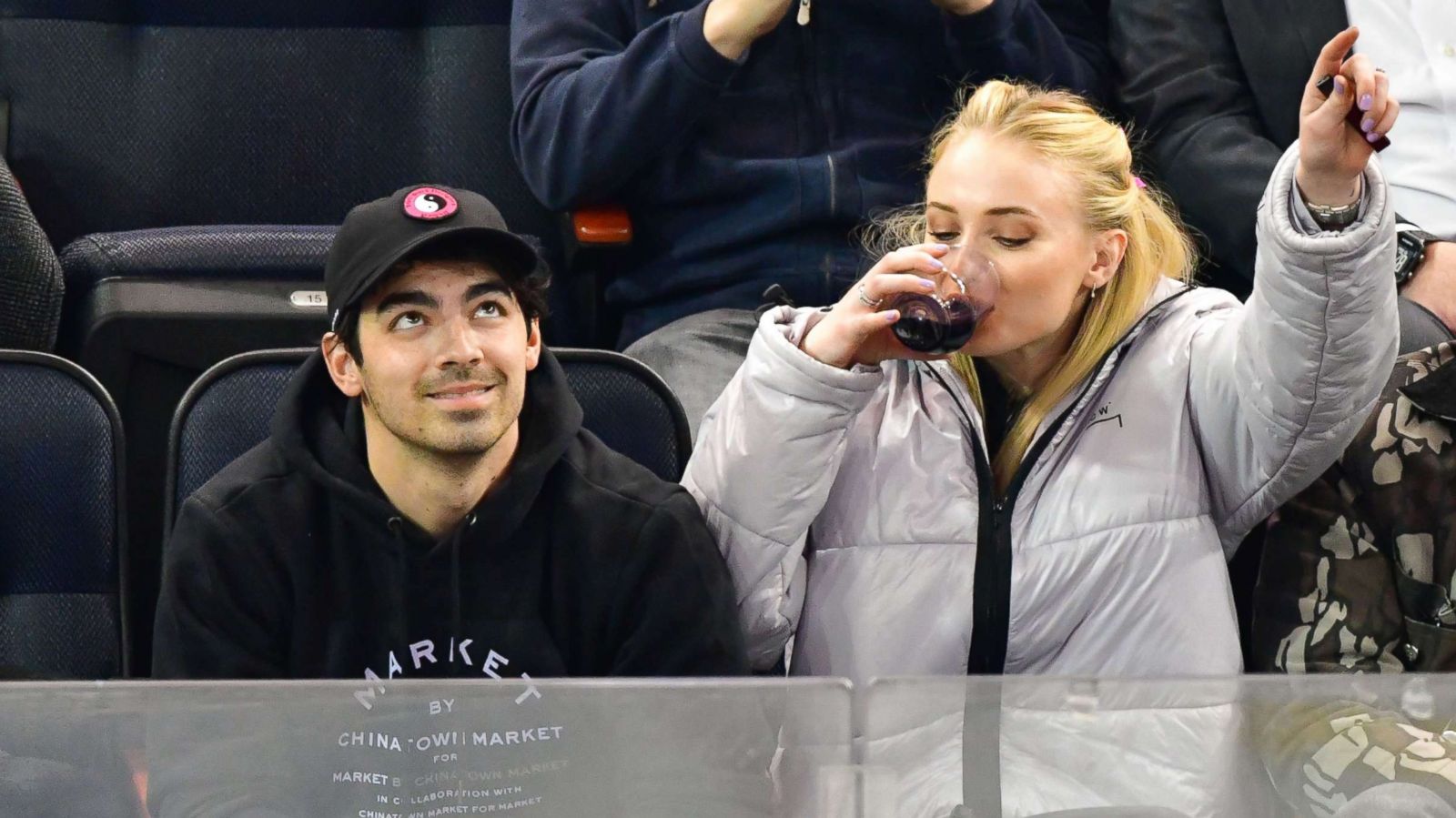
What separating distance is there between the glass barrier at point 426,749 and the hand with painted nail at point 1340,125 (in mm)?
732

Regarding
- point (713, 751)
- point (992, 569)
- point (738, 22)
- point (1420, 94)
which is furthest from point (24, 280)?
point (1420, 94)

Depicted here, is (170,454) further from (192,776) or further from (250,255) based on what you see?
(192,776)

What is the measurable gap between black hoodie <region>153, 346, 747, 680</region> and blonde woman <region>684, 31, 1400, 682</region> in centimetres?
10

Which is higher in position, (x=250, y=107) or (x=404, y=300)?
(x=250, y=107)

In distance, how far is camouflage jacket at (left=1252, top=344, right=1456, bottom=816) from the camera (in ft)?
5.30

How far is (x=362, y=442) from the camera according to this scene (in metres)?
1.65

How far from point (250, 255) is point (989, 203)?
3.21 feet

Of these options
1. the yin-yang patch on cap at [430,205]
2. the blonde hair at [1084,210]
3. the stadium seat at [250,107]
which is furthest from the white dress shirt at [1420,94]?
the yin-yang patch on cap at [430,205]

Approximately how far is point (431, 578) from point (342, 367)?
22 centimetres

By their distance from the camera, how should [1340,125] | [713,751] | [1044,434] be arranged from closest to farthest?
[713,751]
[1340,125]
[1044,434]

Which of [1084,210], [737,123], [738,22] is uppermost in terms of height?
[738,22]

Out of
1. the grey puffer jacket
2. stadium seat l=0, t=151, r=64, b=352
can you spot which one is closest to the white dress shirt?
the grey puffer jacket

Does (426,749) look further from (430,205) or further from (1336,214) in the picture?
(1336,214)

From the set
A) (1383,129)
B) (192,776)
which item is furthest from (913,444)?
(192,776)
